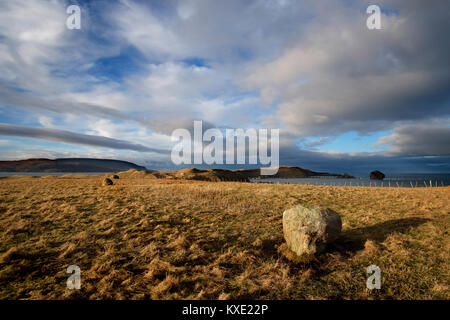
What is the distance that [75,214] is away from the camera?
49.9 ft

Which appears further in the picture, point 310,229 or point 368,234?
point 368,234

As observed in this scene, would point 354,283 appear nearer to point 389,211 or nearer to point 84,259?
point 84,259

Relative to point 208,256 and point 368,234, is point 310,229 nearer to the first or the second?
point 208,256

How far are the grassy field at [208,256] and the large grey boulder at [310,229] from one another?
0.58 metres

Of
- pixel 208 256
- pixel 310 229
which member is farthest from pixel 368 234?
pixel 208 256

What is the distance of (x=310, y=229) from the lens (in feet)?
29.6

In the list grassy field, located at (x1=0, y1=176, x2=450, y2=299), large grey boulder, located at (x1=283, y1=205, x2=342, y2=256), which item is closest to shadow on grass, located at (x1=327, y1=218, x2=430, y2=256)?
grassy field, located at (x1=0, y1=176, x2=450, y2=299)

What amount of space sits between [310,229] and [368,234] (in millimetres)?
4895

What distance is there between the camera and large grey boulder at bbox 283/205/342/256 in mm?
8875

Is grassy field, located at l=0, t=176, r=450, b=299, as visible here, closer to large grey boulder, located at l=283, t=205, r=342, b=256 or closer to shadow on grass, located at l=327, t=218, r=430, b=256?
shadow on grass, located at l=327, t=218, r=430, b=256

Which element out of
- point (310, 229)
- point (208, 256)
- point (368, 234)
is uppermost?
point (310, 229)

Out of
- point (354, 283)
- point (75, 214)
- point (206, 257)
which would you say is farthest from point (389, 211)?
point (75, 214)

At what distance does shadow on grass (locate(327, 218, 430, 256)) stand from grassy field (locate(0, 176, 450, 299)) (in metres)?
0.05
